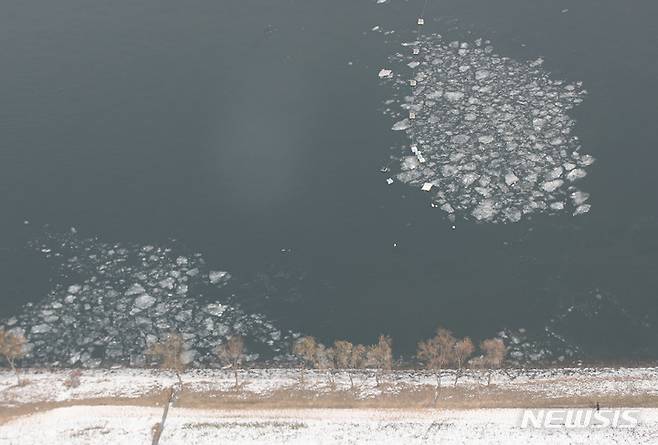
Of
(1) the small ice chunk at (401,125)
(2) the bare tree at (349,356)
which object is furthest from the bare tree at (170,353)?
(1) the small ice chunk at (401,125)

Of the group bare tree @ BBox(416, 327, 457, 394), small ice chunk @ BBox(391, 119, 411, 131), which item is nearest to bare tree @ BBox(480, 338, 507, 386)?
bare tree @ BBox(416, 327, 457, 394)

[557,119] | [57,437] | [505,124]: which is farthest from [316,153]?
[57,437]

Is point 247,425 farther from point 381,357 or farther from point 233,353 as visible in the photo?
point 381,357

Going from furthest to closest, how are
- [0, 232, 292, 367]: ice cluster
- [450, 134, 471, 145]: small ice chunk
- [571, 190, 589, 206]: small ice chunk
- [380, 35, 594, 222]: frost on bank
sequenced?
[450, 134, 471, 145]: small ice chunk, [380, 35, 594, 222]: frost on bank, [571, 190, 589, 206]: small ice chunk, [0, 232, 292, 367]: ice cluster

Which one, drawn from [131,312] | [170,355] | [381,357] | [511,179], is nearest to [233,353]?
[170,355]

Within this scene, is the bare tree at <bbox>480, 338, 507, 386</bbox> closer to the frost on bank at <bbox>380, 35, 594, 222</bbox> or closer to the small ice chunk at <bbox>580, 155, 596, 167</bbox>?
the frost on bank at <bbox>380, 35, 594, 222</bbox>

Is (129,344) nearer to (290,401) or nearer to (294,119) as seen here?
(290,401)
